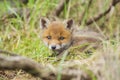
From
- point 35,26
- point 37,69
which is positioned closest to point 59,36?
point 35,26

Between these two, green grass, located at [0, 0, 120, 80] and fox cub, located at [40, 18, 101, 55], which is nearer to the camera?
green grass, located at [0, 0, 120, 80]

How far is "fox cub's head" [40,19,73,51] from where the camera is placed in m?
6.32

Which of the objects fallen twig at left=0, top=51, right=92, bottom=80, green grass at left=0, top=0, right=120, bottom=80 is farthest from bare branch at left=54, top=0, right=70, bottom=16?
fallen twig at left=0, top=51, right=92, bottom=80

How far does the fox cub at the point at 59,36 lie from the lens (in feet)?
20.8

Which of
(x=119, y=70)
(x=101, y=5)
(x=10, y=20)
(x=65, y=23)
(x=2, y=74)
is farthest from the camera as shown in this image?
(x=101, y=5)

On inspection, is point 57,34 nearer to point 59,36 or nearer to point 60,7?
point 59,36

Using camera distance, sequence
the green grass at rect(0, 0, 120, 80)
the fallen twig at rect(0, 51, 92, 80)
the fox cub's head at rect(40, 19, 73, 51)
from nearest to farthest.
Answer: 1. the fallen twig at rect(0, 51, 92, 80)
2. the green grass at rect(0, 0, 120, 80)
3. the fox cub's head at rect(40, 19, 73, 51)

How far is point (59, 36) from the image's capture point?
6.41 metres

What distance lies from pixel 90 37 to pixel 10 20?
2016mm

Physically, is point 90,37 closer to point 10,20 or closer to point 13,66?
point 10,20

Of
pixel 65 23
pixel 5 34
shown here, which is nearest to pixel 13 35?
pixel 5 34

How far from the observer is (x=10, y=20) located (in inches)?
315

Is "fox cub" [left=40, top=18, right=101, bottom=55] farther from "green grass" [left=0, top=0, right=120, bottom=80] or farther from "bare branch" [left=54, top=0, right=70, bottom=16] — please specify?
"bare branch" [left=54, top=0, right=70, bottom=16]

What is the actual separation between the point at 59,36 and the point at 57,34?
0.05 m
